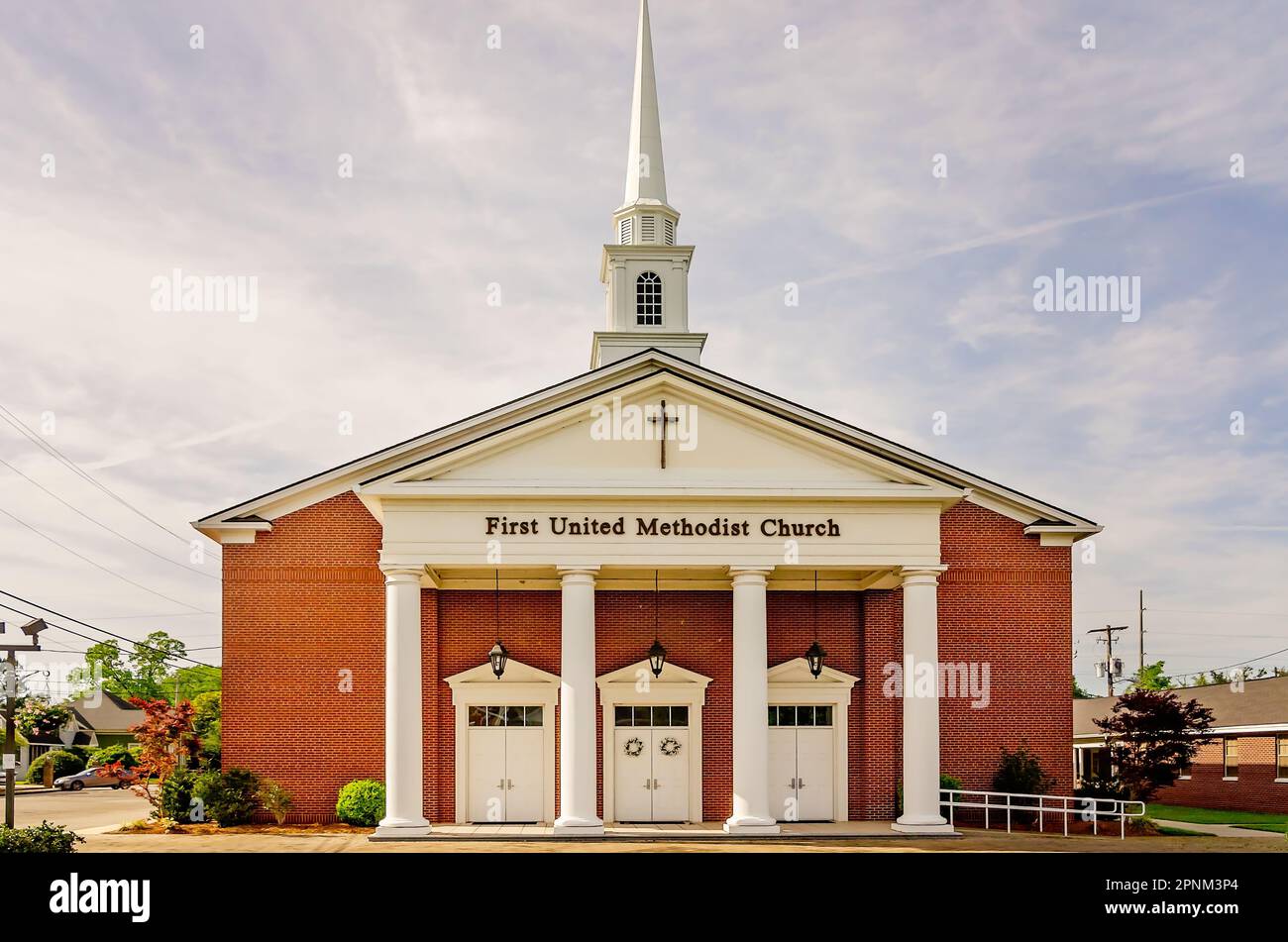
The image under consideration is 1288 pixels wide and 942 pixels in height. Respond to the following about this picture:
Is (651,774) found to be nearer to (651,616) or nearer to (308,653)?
(651,616)

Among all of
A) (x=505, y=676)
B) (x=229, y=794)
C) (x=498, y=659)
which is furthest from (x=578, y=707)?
(x=229, y=794)

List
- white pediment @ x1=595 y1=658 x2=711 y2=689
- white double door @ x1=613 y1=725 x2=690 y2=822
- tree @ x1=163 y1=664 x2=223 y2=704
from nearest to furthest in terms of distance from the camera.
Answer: white double door @ x1=613 y1=725 x2=690 y2=822, white pediment @ x1=595 y1=658 x2=711 y2=689, tree @ x1=163 y1=664 x2=223 y2=704

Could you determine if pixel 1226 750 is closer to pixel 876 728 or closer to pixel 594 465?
pixel 876 728

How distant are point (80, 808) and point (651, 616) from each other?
75.0 ft

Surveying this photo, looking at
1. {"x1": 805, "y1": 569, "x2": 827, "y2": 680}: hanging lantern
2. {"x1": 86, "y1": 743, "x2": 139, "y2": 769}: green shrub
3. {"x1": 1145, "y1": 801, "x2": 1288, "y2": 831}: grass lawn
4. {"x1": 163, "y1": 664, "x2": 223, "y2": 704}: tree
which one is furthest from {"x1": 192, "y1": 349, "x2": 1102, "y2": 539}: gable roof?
{"x1": 163, "y1": 664, "x2": 223, "y2": 704}: tree

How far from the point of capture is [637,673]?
88.7ft

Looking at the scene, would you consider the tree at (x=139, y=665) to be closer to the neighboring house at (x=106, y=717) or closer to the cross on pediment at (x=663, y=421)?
the neighboring house at (x=106, y=717)

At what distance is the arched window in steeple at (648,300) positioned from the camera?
33656 mm

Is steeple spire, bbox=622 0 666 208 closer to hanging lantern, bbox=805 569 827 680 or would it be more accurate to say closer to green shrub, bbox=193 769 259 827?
hanging lantern, bbox=805 569 827 680

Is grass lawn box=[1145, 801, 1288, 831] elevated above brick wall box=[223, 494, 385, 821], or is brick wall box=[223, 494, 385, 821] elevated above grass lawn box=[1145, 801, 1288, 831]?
brick wall box=[223, 494, 385, 821]

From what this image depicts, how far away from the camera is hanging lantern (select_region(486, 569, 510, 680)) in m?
25.3

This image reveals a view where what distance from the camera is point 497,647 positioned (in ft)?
83.3

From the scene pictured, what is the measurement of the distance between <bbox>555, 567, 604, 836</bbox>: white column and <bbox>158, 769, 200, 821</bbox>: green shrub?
27.1 ft

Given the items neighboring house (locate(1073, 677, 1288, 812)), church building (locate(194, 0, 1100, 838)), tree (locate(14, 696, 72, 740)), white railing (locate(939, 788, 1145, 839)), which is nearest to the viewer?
church building (locate(194, 0, 1100, 838))
